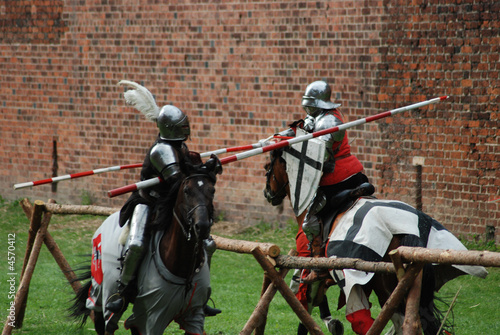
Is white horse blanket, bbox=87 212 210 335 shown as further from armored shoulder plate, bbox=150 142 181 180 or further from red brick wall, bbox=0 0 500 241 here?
red brick wall, bbox=0 0 500 241

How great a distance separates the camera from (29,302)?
327 inches

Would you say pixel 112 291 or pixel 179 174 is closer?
pixel 179 174

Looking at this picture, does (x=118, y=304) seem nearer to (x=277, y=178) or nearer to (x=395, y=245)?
(x=277, y=178)

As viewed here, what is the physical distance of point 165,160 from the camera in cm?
509

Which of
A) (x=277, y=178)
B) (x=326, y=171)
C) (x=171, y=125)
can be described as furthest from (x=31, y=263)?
(x=326, y=171)

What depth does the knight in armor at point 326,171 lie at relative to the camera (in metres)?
6.14

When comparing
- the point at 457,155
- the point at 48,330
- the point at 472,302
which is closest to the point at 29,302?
the point at 48,330

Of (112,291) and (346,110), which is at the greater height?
(346,110)

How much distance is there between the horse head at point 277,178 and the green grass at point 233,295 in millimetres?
1496

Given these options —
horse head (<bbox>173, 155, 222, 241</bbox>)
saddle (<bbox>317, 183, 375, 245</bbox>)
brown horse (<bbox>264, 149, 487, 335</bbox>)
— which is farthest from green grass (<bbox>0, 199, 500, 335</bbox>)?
horse head (<bbox>173, 155, 222, 241</bbox>)

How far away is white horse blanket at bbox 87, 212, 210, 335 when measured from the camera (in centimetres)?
513

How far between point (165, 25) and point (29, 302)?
5.56 metres

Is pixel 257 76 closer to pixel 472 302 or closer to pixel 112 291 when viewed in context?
pixel 472 302

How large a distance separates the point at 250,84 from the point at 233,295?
13.2 ft
